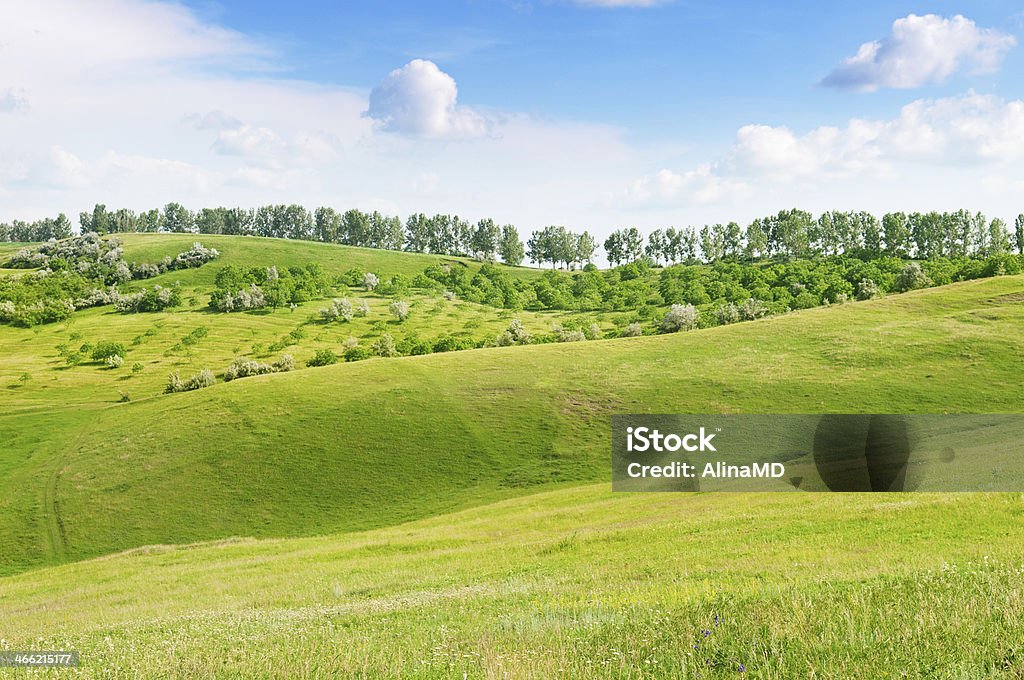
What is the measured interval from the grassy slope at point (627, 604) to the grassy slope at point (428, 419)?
23.5m

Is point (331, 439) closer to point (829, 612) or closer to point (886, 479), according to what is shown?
point (886, 479)

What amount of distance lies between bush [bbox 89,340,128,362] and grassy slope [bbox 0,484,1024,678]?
4577 inches

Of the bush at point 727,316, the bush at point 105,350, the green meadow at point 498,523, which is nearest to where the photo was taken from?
the green meadow at point 498,523

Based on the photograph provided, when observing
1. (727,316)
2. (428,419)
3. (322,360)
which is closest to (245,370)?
(322,360)

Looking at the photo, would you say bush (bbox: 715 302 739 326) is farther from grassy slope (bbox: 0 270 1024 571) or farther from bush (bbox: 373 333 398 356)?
bush (bbox: 373 333 398 356)

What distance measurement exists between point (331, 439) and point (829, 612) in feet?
224

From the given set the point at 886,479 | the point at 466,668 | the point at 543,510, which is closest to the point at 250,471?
the point at 543,510

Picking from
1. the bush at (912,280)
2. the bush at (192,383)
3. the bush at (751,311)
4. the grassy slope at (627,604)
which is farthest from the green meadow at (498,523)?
the bush at (751,311)

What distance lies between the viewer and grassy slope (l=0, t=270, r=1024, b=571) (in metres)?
61.7

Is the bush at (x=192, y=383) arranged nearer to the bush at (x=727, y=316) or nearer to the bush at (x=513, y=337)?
the bush at (x=513, y=337)

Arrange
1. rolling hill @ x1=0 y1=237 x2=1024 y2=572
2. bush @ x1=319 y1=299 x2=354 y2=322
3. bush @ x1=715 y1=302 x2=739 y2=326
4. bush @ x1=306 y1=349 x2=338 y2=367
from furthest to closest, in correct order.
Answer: bush @ x1=319 y1=299 x2=354 y2=322 → bush @ x1=715 y1=302 x2=739 y2=326 → bush @ x1=306 y1=349 x2=338 y2=367 → rolling hill @ x1=0 y1=237 x2=1024 y2=572

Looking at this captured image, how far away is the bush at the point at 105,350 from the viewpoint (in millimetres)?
141250

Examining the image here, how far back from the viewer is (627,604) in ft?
43.2

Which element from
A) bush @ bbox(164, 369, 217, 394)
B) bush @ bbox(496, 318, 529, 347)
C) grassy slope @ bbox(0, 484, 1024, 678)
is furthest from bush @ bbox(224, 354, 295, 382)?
grassy slope @ bbox(0, 484, 1024, 678)
